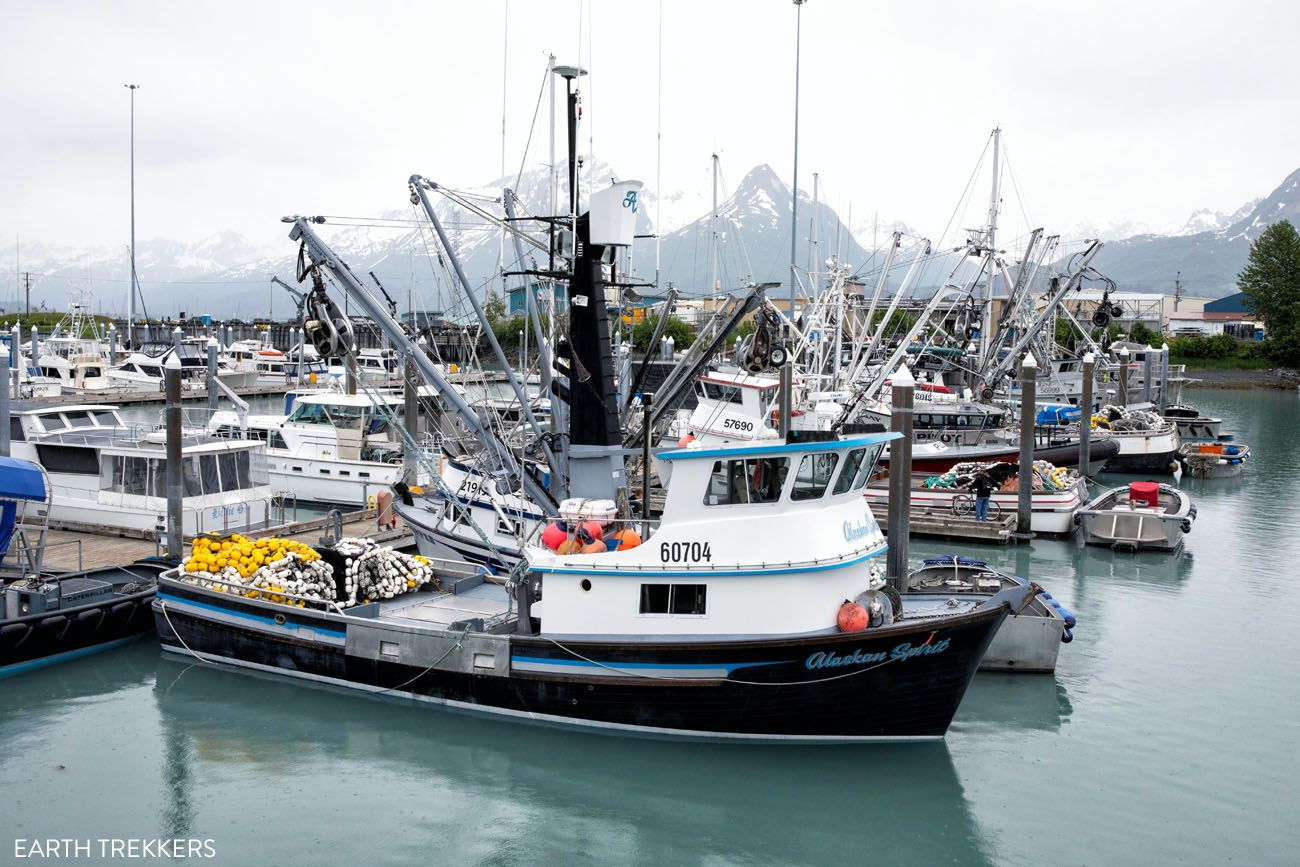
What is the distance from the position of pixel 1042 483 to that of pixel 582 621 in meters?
15.6

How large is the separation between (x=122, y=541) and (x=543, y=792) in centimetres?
1184

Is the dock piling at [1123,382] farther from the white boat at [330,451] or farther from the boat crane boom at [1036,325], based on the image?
the white boat at [330,451]

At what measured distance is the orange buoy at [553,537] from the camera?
12414mm

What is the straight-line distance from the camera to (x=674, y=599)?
1188 cm

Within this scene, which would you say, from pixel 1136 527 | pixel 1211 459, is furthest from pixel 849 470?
pixel 1211 459

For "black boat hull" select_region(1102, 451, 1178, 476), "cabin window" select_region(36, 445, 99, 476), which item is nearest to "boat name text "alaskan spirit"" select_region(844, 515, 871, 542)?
"cabin window" select_region(36, 445, 99, 476)

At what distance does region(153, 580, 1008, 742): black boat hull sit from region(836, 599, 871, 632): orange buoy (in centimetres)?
17

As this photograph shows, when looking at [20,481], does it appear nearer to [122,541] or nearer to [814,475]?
[122,541]

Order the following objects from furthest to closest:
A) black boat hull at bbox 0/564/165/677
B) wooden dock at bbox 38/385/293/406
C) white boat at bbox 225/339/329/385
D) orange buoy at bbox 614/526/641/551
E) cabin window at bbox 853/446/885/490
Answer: white boat at bbox 225/339/329/385
wooden dock at bbox 38/385/293/406
black boat hull at bbox 0/564/165/677
orange buoy at bbox 614/526/641/551
cabin window at bbox 853/446/885/490

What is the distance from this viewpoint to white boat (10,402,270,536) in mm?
19656

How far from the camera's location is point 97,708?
43.6ft

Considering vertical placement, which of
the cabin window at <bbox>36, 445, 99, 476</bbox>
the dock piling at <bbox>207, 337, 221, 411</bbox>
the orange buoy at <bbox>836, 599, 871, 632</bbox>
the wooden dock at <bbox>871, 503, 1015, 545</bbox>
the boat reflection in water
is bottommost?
the boat reflection in water

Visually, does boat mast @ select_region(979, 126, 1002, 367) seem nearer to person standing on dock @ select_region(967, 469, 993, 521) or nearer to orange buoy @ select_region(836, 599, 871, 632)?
person standing on dock @ select_region(967, 469, 993, 521)

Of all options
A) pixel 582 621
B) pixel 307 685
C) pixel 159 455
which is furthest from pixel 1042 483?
pixel 159 455
